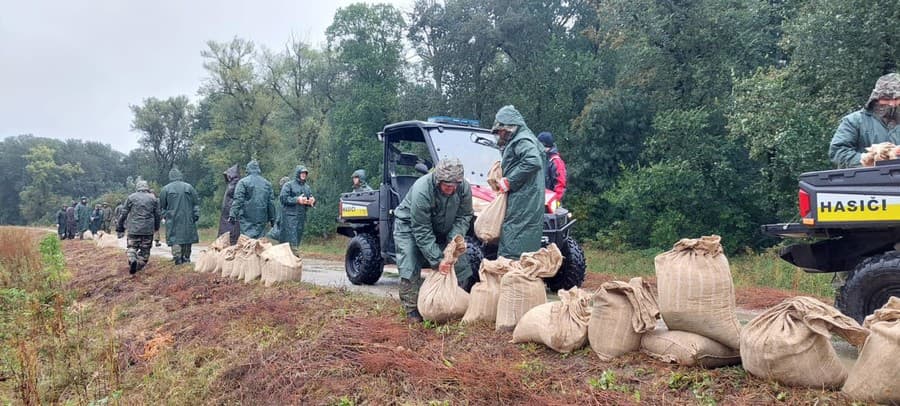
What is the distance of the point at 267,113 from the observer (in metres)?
39.4

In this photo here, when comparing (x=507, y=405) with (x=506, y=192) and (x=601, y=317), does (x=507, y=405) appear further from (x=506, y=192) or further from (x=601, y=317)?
(x=506, y=192)

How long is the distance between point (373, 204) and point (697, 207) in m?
10.9

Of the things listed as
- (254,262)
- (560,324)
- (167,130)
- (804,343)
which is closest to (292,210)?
(254,262)

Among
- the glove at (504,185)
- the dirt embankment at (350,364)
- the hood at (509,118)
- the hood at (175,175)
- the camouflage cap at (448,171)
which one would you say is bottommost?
the dirt embankment at (350,364)

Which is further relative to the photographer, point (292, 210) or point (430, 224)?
point (292, 210)

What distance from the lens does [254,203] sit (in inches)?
371

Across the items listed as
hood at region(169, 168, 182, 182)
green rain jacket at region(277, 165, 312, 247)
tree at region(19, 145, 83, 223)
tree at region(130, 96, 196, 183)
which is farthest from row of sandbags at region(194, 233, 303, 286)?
tree at region(19, 145, 83, 223)

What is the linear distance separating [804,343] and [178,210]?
32.3 ft

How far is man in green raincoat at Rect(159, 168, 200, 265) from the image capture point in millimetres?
10250

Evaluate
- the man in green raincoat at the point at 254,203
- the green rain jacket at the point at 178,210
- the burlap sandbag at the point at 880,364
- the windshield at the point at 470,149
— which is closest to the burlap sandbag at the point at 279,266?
the man in green raincoat at the point at 254,203

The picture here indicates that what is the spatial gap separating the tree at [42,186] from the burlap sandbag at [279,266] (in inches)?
2802

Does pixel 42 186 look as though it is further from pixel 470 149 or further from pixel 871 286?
pixel 871 286

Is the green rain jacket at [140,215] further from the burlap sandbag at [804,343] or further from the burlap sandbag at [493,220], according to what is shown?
the burlap sandbag at [804,343]

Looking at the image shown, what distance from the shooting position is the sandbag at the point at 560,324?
3.78 meters
